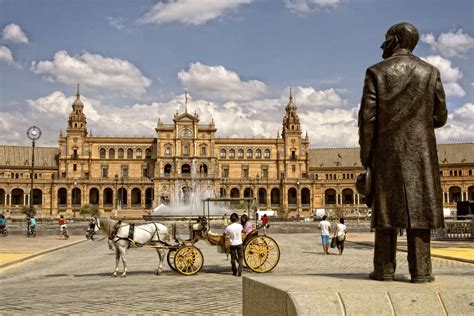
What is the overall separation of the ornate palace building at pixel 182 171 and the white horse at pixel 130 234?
77115 millimetres

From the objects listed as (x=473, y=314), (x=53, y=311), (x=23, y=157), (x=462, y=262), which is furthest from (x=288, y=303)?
(x=23, y=157)

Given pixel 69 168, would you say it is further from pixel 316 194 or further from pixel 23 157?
pixel 316 194

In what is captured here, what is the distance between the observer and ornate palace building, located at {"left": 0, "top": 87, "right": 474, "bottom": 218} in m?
93.9

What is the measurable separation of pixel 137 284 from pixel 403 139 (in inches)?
305

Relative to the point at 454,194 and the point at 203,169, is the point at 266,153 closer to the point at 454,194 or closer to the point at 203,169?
the point at 203,169

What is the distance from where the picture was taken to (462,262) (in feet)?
56.3

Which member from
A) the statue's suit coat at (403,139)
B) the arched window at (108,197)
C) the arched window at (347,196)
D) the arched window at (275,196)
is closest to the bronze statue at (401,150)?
the statue's suit coat at (403,139)

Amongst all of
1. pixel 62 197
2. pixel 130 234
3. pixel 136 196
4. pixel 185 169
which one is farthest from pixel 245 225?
pixel 62 197

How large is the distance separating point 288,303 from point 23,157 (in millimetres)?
107416

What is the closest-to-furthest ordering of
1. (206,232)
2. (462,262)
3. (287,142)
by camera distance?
(206,232) → (462,262) → (287,142)

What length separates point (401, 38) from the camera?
673 cm

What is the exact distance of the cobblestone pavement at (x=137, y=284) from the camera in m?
9.01

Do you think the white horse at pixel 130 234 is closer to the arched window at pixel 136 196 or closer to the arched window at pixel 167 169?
the arched window at pixel 167 169

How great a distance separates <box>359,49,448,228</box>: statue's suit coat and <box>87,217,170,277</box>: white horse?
8798mm
